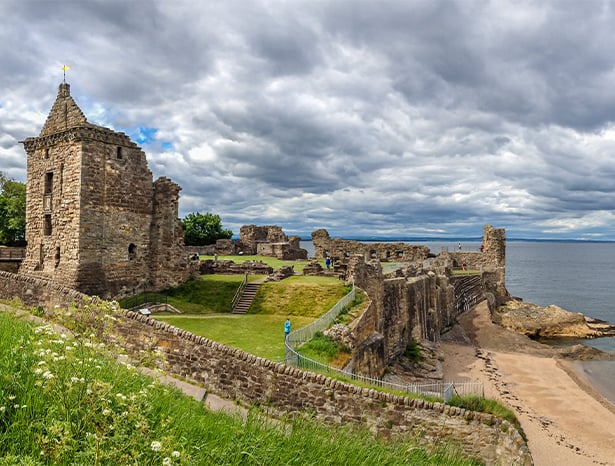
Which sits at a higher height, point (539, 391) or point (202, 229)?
point (202, 229)

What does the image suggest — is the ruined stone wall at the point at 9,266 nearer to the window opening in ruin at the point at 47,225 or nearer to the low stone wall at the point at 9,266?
the low stone wall at the point at 9,266

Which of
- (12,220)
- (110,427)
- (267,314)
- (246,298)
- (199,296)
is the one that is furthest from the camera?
(12,220)

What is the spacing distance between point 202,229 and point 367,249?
2272cm

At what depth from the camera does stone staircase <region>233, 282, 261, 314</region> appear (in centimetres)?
2472

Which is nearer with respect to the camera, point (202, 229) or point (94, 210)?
point (94, 210)

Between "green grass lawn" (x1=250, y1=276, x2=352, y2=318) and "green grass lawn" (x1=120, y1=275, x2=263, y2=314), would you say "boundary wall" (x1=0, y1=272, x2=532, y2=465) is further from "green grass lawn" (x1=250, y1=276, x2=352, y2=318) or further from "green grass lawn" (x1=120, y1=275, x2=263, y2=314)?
"green grass lawn" (x1=120, y1=275, x2=263, y2=314)

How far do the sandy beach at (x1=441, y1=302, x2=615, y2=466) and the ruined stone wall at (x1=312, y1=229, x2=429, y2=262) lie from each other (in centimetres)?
970

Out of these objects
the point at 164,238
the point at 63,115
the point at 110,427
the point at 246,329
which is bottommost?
the point at 246,329

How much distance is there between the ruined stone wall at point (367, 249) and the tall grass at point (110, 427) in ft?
126

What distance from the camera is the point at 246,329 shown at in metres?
20.7

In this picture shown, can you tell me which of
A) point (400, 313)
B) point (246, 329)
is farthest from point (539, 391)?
point (246, 329)

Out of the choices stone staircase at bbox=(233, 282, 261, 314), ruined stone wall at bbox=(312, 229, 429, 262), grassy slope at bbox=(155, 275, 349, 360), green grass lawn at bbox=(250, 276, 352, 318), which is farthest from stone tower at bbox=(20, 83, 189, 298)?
ruined stone wall at bbox=(312, 229, 429, 262)

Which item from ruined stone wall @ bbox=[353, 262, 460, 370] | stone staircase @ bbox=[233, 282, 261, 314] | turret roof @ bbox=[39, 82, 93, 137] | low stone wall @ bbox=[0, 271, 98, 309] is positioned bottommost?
ruined stone wall @ bbox=[353, 262, 460, 370]

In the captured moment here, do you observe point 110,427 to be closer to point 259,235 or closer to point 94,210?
point 94,210
